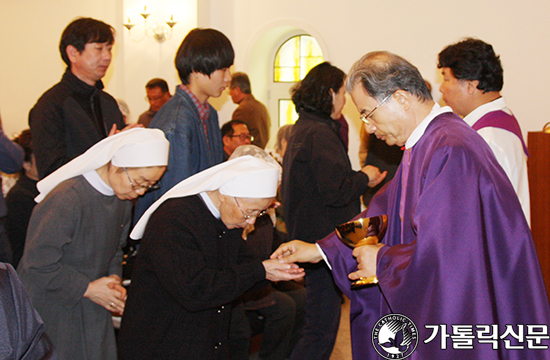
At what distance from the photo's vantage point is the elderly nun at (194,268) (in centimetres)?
232

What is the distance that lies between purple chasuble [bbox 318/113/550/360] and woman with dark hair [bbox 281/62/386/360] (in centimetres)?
135

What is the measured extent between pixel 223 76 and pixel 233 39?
5605 mm

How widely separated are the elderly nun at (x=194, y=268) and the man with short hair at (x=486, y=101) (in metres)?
1.57

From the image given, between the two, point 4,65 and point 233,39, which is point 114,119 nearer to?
point 233,39

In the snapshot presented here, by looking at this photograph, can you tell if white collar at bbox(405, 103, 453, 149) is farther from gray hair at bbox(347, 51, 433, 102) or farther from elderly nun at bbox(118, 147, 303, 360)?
elderly nun at bbox(118, 147, 303, 360)

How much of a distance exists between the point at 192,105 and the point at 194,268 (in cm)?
123

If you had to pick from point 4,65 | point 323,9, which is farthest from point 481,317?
point 4,65

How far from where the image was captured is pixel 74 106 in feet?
11.2

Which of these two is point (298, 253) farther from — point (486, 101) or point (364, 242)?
point (486, 101)

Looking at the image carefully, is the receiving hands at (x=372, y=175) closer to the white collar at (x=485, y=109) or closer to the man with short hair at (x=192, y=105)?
the white collar at (x=485, y=109)

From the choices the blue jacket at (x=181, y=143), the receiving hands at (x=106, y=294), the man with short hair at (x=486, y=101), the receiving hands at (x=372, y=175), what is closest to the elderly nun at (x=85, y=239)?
the receiving hands at (x=106, y=294)

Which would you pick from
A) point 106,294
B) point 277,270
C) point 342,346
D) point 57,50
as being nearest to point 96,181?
point 106,294

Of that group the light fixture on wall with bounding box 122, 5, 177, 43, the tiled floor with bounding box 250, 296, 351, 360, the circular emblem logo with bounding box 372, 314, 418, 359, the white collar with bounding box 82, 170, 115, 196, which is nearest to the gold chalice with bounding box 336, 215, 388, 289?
the circular emblem logo with bounding box 372, 314, 418, 359

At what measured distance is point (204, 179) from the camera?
2.50m
